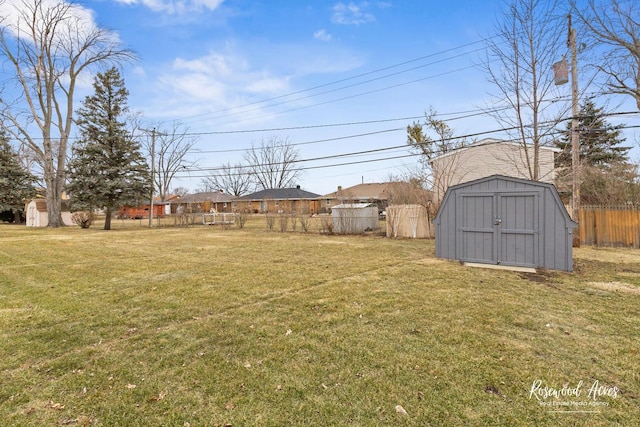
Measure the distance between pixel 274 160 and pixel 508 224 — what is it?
45.2m

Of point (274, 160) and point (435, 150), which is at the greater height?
point (274, 160)

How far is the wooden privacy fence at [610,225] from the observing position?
10172 mm

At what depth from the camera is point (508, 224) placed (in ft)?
23.3

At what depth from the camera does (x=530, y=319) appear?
3.91 m

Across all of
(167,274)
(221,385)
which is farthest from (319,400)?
(167,274)

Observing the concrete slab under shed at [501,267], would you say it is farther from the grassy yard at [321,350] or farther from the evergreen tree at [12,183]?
the evergreen tree at [12,183]

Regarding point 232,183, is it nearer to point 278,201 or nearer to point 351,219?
point 278,201

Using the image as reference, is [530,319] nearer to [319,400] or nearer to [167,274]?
[319,400]

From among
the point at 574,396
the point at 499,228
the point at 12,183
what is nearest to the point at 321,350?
the point at 574,396

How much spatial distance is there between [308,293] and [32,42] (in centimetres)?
2696

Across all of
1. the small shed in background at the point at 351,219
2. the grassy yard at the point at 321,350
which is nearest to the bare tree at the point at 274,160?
the small shed in background at the point at 351,219

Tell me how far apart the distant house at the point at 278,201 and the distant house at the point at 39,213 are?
20049 mm

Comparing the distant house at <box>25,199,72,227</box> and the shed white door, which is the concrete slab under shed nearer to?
the shed white door

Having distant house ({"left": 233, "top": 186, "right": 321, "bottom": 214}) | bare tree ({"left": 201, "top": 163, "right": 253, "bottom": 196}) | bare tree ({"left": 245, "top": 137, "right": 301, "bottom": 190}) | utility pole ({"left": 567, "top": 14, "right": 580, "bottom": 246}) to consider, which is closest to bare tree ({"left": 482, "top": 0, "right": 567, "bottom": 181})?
utility pole ({"left": 567, "top": 14, "right": 580, "bottom": 246})
